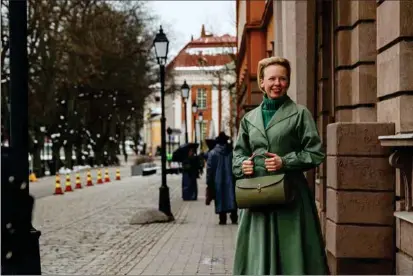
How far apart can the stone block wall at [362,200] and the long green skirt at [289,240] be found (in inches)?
109

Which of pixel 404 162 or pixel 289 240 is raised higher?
pixel 404 162

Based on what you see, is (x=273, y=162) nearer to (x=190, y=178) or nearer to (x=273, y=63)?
(x=273, y=63)

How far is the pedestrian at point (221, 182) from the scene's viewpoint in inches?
654

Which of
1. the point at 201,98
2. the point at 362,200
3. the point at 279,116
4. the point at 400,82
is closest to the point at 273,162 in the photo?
the point at 279,116

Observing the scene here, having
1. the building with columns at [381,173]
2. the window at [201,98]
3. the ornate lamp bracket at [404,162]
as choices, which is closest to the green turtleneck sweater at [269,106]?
the building with columns at [381,173]

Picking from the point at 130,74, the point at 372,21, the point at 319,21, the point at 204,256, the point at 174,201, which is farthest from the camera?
the point at 130,74

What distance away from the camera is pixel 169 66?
64.8 meters

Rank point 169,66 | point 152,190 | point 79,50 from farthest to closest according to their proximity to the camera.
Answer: point 169,66 < point 79,50 < point 152,190

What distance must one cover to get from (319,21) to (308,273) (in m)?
9.00

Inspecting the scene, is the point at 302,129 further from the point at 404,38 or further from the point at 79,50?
the point at 79,50

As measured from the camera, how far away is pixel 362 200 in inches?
321

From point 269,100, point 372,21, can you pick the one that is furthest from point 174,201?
point 269,100

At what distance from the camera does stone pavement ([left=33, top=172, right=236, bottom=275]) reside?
34.4 feet

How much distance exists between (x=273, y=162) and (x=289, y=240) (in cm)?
51
